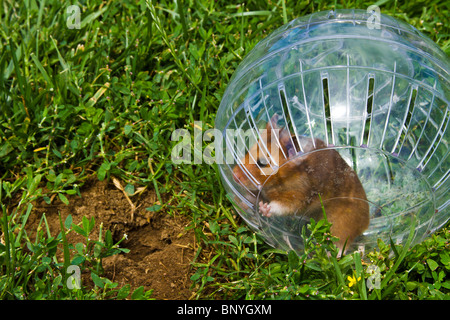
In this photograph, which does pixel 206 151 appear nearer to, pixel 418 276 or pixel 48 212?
pixel 48 212

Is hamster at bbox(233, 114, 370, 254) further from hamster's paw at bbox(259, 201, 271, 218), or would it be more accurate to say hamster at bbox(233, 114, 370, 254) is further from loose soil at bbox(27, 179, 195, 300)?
loose soil at bbox(27, 179, 195, 300)

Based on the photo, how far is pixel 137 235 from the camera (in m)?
2.76

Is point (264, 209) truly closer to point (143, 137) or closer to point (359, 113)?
point (359, 113)

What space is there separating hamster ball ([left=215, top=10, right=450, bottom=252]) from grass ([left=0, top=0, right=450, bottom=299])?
17 centimetres

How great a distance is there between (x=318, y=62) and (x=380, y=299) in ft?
3.70

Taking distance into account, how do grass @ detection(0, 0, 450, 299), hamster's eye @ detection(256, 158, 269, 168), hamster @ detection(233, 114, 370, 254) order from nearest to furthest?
grass @ detection(0, 0, 450, 299)
hamster @ detection(233, 114, 370, 254)
hamster's eye @ detection(256, 158, 269, 168)

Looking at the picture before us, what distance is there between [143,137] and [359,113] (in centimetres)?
117

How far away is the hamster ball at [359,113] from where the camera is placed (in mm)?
2531

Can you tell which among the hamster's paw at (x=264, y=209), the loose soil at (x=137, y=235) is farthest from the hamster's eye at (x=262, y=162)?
the loose soil at (x=137, y=235)

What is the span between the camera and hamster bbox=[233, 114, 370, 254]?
251cm

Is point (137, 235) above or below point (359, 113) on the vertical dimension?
below

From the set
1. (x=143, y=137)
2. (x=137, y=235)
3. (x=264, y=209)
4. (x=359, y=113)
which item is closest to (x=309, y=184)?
(x=264, y=209)

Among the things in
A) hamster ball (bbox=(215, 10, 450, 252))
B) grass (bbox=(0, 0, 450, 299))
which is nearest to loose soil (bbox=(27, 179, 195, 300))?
grass (bbox=(0, 0, 450, 299))

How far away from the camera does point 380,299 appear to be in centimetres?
230
